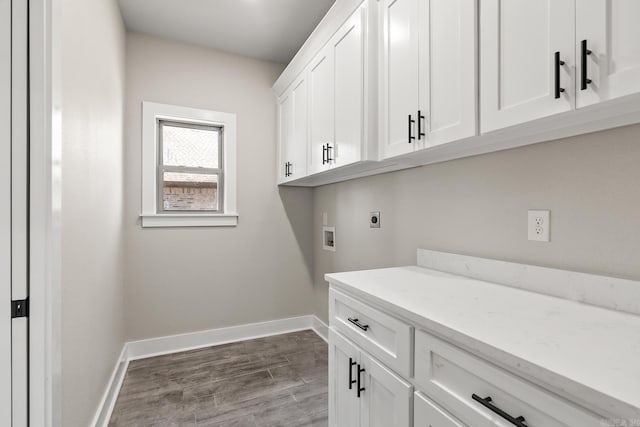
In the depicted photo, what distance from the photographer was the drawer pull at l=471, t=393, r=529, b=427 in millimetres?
657

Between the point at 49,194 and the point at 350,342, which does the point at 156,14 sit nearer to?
the point at 49,194

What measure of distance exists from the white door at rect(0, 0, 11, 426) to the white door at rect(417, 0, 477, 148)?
4.95 ft

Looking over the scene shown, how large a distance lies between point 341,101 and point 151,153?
178 cm

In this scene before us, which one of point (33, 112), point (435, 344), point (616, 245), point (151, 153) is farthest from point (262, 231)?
point (616, 245)

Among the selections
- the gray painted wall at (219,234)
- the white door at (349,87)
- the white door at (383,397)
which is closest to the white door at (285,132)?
the gray painted wall at (219,234)

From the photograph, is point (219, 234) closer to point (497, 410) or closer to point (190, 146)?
point (190, 146)

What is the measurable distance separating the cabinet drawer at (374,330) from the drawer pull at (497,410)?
0.79ft

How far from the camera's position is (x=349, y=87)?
5.87ft

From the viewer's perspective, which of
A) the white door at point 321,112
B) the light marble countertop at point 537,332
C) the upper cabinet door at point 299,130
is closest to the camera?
A: the light marble countertop at point 537,332

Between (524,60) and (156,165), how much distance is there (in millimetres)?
2753

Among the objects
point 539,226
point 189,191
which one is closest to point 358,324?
point 539,226

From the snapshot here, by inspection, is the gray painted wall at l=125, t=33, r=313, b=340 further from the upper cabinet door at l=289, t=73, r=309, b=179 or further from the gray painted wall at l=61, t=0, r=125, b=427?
the upper cabinet door at l=289, t=73, r=309, b=179

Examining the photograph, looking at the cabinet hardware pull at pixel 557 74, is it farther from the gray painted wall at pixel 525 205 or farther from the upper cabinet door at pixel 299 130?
the upper cabinet door at pixel 299 130

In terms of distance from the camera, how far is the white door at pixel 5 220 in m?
0.97
